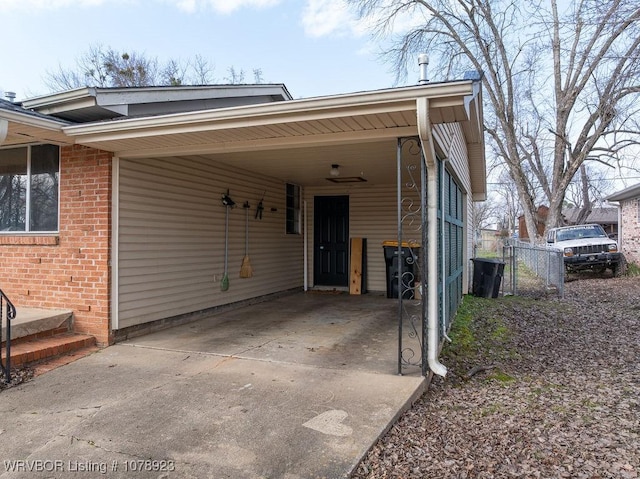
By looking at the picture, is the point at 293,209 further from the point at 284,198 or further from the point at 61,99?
the point at 61,99

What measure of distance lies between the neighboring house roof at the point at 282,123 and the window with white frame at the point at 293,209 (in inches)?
139

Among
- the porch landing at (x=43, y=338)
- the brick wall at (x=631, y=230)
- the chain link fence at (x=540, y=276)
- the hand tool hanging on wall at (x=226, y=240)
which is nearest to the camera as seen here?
the porch landing at (x=43, y=338)

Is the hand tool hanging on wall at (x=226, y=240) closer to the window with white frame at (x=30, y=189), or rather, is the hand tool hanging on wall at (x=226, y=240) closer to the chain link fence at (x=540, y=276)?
the window with white frame at (x=30, y=189)

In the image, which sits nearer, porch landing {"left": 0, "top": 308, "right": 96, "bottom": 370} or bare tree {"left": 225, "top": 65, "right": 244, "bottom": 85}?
porch landing {"left": 0, "top": 308, "right": 96, "bottom": 370}

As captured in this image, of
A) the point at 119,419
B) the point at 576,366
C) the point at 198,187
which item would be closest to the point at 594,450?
the point at 576,366

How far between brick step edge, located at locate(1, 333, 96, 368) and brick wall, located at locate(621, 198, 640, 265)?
16397 millimetres

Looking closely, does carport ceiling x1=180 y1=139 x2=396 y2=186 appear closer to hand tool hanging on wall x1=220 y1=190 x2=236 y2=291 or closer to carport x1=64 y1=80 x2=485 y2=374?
carport x1=64 y1=80 x2=485 y2=374

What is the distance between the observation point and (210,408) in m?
3.31

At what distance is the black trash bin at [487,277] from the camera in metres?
9.89

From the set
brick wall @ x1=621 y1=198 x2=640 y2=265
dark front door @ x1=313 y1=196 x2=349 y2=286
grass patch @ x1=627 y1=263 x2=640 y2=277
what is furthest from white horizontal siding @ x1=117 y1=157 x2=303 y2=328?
brick wall @ x1=621 y1=198 x2=640 y2=265

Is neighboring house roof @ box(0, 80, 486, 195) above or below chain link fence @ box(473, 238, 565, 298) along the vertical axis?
above

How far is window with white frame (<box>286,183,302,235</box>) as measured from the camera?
9.59 m

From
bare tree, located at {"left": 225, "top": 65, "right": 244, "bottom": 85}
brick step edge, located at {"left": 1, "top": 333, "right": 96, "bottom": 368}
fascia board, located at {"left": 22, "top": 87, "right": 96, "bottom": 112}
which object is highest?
bare tree, located at {"left": 225, "top": 65, "right": 244, "bottom": 85}

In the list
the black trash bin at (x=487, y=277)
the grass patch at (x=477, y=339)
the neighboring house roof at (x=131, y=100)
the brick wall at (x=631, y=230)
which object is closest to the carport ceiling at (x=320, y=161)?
the neighboring house roof at (x=131, y=100)
